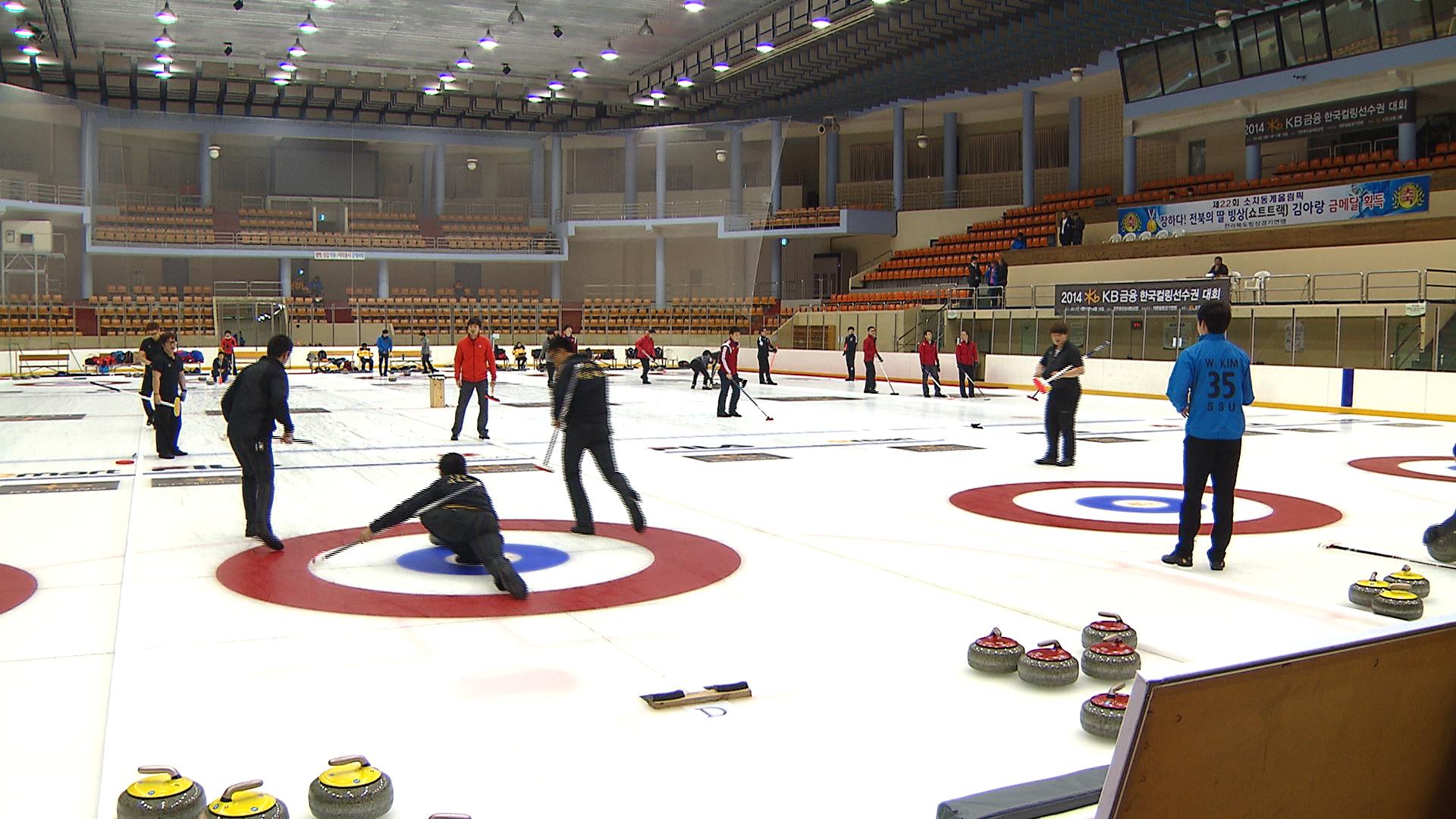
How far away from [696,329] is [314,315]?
13.9 metres

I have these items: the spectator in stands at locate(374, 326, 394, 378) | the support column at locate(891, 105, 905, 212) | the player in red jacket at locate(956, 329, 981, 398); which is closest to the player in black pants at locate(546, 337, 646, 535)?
the player in red jacket at locate(956, 329, 981, 398)

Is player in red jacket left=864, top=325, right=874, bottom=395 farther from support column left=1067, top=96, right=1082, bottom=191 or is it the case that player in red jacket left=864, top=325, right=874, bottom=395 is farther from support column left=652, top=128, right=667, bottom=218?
support column left=652, top=128, right=667, bottom=218

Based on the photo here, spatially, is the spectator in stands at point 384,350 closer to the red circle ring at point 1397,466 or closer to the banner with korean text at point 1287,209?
the banner with korean text at point 1287,209

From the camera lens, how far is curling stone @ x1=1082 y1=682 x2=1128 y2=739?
428 centimetres

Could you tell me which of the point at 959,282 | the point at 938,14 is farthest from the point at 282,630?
the point at 959,282

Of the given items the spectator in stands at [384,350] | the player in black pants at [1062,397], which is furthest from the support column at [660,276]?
the player in black pants at [1062,397]

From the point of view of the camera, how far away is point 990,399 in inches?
1013

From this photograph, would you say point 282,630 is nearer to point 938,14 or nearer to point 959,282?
point 938,14

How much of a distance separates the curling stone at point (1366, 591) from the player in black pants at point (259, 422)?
6.37 m

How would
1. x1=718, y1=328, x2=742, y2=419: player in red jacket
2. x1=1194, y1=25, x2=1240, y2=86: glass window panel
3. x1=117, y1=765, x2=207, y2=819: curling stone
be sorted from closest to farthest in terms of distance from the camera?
x1=117, y1=765, x2=207, y2=819: curling stone
x1=718, y1=328, x2=742, y2=419: player in red jacket
x1=1194, y1=25, x2=1240, y2=86: glass window panel

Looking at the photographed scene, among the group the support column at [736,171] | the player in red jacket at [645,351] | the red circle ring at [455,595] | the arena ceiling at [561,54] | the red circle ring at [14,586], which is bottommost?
the red circle ring at [14,586]

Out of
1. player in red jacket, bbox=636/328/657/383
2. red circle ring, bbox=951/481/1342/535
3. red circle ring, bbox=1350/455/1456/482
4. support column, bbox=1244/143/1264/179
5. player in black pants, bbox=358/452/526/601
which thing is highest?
support column, bbox=1244/143/1264/179

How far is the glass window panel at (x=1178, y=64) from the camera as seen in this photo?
32.8 m

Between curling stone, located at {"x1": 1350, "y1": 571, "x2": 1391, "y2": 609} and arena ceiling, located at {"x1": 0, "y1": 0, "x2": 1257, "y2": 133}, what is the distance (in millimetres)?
23801
